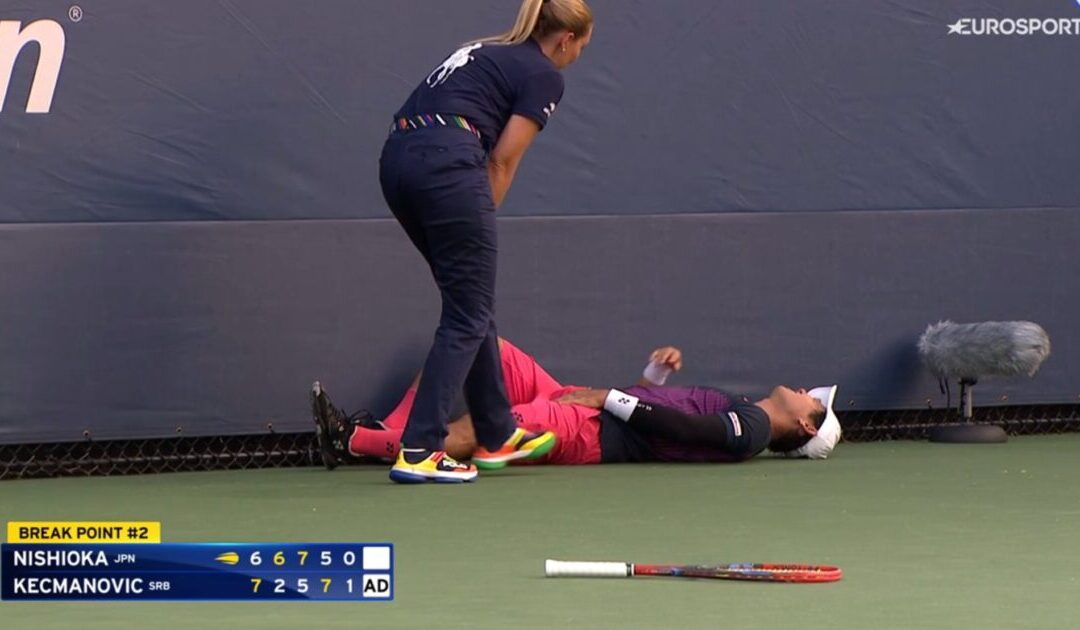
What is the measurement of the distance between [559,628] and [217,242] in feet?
13.3

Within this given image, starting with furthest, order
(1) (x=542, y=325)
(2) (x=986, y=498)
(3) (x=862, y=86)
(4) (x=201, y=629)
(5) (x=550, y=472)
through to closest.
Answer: (3) (x=862, y=86)
(1) (x=542, y=325)
(5) (x=550, y=472)
(2) (x=986, y=498)
(4) (x=201, y=629)

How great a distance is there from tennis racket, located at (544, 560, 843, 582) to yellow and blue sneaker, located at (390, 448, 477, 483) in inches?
89.2

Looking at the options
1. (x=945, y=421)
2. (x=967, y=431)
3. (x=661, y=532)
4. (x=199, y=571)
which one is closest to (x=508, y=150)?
(x=661, y=532)

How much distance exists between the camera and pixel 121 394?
783 centimetres

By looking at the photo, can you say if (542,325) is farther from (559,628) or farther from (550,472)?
(559,628)

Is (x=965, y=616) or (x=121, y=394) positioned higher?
(x=121, y=394)

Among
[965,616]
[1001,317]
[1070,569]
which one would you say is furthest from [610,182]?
[965,616]

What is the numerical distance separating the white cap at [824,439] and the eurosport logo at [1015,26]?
1963 millimetres

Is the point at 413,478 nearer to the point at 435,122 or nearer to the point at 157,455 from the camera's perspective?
the point at 435,122

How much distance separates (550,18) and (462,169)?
642 millimetres

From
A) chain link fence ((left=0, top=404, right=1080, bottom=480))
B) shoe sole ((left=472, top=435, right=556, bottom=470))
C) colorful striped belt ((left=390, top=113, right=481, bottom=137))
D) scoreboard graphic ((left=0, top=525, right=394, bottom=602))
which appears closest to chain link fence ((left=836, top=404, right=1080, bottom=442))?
shoe sole ((left=472, top=435, right=556, bottom=470))

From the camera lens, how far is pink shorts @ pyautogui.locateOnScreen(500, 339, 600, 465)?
26.0ft

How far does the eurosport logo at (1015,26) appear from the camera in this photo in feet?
30.1

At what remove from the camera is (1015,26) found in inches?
364
